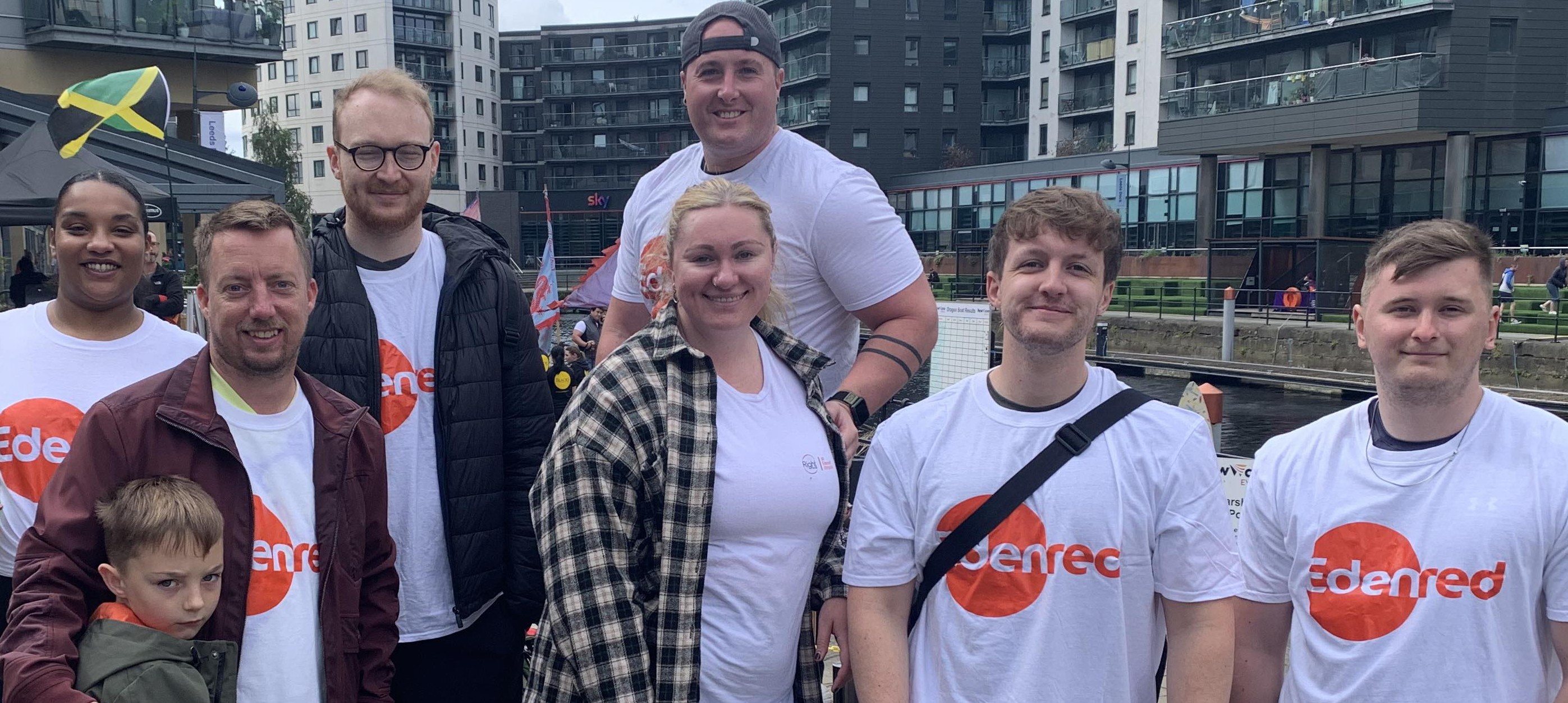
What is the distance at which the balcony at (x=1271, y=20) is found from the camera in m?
35.9

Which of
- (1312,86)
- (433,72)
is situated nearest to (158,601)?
(1312,86)

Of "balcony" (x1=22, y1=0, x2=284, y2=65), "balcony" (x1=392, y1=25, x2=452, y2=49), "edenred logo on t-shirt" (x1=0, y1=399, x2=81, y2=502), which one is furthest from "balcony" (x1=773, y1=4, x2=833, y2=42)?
"edenred logo on t-shirt" (x1=0, y1=399, x2=81, y2=502)

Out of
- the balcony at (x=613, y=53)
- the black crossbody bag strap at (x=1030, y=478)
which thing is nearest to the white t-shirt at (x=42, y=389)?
the black crossbody bag strap at (x=1030, y=478)

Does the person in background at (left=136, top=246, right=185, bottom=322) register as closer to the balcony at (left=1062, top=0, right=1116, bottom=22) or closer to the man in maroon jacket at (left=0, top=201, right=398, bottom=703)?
the man in maroon jacket at (left=0, top=201, right=398, bottom=703)

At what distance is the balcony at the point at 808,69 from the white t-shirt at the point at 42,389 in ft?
203

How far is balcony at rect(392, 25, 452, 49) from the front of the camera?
79188 mm

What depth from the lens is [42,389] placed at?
10.2 ft

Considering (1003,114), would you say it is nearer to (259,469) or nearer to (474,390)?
(474,390)

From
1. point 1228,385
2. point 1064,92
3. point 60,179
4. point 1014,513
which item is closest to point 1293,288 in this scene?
point 1228,385

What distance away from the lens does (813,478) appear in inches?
106

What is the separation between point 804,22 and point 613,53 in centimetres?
2715

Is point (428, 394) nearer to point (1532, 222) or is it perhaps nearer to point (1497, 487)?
point (1497, 487)

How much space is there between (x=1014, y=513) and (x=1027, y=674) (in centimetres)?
35

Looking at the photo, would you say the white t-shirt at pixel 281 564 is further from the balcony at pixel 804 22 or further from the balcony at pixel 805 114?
the balcony at pixel 804 22
